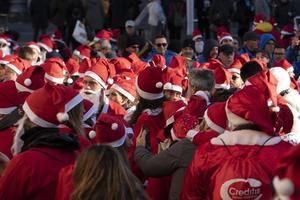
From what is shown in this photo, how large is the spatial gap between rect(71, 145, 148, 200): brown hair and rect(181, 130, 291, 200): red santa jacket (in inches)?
35.0

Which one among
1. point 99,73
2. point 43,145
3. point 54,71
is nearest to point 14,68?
point 54,71

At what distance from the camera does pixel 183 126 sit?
23.6 ft

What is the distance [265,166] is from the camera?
20.2ft

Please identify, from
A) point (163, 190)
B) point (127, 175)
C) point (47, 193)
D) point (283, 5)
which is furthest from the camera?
point (283, 5)

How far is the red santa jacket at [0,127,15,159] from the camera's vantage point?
7.65m

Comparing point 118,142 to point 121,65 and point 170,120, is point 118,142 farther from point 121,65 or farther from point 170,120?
point 121,65

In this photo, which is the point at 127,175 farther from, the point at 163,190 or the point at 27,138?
the point at 163,190

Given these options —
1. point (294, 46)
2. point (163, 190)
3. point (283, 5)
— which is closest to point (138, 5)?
point (283, 5)

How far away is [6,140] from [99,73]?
382 centimetres

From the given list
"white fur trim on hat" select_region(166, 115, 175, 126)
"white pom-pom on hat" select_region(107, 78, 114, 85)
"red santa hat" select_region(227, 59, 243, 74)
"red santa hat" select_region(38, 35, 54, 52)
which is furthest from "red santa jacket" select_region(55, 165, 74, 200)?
"red santa hat" select_region(38, 35, 54, 52)

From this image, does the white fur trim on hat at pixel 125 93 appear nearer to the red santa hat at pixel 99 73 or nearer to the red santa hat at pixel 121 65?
the red santa hat at pixel 99 73

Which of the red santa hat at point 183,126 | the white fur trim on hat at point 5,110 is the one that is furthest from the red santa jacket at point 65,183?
the white fur trim on hat at point 5,110

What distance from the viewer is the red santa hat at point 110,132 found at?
728cm

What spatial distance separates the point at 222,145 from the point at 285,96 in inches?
129
